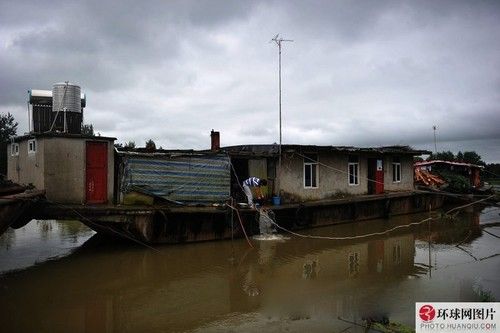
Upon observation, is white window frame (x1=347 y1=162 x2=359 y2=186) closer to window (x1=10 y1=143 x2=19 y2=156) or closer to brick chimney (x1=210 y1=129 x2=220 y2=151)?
brick chimney (x1=210 y1=129 x2=220 y2=151)

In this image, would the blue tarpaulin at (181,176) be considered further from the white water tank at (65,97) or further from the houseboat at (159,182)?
the white water tank at (65,97)

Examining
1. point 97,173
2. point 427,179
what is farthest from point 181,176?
point 427,179

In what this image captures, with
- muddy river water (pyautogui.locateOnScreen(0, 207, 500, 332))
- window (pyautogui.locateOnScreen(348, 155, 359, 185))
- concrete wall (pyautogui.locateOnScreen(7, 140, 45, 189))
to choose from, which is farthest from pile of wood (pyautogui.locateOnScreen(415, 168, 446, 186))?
concrete wall (pyautogui.locateOnScreen(7, 140, 45, 189))

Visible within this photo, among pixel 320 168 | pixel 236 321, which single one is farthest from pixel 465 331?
pixel 320 168

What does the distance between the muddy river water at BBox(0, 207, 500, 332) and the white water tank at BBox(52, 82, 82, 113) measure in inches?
184

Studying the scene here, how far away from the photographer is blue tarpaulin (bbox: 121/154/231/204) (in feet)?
41.9

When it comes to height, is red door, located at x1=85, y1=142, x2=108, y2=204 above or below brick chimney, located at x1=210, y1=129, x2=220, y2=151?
below

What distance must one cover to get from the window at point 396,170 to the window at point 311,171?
21.4ft

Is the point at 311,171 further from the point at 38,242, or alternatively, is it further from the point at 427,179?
the point at 427,179

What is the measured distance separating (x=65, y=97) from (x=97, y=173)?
2918 millimetres

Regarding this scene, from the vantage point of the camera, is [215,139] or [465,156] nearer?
[215,139]

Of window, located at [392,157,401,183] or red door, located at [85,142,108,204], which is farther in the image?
window, located at [392,157,401,183]

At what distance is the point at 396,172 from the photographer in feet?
72.7
